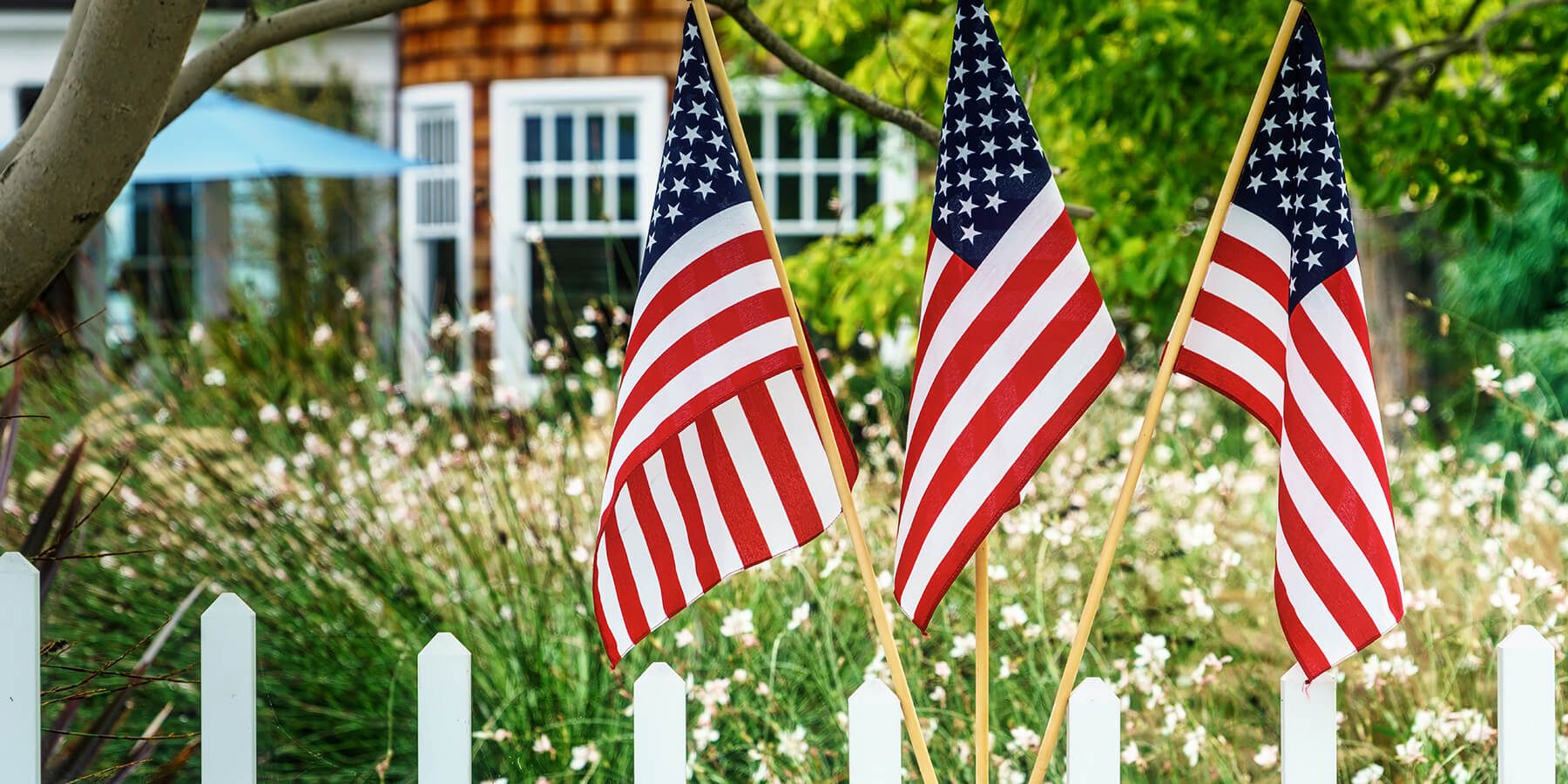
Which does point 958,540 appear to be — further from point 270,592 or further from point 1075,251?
point 270,592

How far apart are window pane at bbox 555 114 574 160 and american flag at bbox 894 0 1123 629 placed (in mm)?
7824

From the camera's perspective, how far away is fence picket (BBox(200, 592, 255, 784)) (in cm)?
188

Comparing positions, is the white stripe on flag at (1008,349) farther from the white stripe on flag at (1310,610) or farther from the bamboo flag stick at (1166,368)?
the white stripe on flag at (1310,610)

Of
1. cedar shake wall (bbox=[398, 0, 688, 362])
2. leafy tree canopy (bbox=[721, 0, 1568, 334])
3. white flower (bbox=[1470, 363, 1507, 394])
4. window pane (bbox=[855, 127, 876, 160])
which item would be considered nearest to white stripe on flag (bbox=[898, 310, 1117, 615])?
white flower (bbox=[1470, 363, 1507, 394])

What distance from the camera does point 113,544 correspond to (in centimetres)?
403

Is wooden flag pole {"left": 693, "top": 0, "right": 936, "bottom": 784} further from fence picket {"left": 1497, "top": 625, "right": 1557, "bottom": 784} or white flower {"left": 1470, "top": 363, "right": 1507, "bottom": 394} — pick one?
white flower {"left": 1470, "top": 363, "right": 1507, "bottom": 394}

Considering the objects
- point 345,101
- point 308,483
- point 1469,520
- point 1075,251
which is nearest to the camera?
point 1075,251

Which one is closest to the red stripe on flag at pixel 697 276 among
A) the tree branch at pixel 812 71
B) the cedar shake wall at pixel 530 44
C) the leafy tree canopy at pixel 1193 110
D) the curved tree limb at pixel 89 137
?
the tree branch at pixel 812 71

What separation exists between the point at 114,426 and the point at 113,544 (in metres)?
0.53

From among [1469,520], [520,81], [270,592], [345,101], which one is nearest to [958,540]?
[270,592]

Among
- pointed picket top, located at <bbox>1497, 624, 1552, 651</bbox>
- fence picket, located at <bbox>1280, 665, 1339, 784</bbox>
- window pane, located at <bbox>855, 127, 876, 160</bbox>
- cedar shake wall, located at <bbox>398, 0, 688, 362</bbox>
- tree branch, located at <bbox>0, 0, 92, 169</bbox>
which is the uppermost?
cedar shake wall, located at <bbox>398, 0, 688, 362</bbox>

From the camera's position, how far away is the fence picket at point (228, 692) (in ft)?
6.16

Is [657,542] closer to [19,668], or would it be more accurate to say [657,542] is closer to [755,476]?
[755,476]

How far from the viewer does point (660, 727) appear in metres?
1.83
